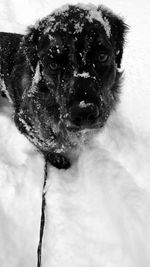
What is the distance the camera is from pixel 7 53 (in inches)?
156

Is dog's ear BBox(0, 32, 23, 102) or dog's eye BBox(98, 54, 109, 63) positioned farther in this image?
dog's ear BBox(0, 32, 23, 102)

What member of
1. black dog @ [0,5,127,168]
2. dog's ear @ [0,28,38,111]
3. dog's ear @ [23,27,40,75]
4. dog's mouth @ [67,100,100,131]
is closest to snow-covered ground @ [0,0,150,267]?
black dog @ [0,5,127,168]

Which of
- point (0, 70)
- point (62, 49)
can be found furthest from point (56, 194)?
point (0, 70)

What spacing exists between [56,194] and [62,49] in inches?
56.7

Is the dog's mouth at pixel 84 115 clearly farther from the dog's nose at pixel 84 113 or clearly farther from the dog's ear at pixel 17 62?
the dog's ear at pixel 17 62

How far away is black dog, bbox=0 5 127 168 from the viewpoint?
2.68 m

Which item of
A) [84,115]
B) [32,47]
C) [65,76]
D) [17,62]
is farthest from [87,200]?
[17,62]

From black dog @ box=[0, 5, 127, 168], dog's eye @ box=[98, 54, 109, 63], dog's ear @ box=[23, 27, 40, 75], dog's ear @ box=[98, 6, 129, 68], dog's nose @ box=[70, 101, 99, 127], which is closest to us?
dog's nose @ box=[70, 101, 99, 127]

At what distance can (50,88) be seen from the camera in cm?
307

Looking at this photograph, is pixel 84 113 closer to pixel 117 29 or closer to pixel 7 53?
pixel 117 29

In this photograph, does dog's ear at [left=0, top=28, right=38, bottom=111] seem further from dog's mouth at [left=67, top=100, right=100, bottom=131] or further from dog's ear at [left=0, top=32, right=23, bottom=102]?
dog's mouth at [left=67, top=100, right=100, bottom=131]

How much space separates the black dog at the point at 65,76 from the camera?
2684 mm

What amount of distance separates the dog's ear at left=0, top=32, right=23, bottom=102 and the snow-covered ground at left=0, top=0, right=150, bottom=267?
504 millimetres

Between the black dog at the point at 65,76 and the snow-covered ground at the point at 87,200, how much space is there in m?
0.28
